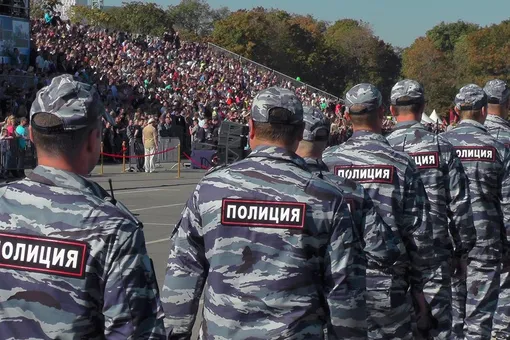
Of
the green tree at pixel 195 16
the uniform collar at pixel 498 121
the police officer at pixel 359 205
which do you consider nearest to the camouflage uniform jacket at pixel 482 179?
the uniform collar at pixel 498 121

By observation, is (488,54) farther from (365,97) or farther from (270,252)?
(270,252)

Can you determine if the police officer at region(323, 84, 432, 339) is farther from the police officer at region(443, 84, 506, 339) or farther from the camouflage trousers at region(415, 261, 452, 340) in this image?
the police officer at region(443, 84, 506, 339)

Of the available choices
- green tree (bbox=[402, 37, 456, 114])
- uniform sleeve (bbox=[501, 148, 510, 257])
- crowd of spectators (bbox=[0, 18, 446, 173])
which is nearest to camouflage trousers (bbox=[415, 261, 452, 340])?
uniform sleeve (bbox=[501, 148, 510, 257])

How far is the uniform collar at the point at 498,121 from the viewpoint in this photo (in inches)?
350

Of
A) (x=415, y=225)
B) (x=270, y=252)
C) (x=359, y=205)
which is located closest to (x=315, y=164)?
(x=359, y=205)

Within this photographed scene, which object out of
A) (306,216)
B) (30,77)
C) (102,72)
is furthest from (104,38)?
(306,216)

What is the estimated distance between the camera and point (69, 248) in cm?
307

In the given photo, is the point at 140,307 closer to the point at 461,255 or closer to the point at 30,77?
the point at 461,255

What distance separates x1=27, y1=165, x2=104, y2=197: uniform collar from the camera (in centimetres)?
313

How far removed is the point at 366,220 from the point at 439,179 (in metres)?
1.87

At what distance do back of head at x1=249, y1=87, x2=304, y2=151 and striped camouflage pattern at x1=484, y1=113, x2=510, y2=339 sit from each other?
4.36m

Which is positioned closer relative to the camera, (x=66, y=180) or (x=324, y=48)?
(x=66, y=180)

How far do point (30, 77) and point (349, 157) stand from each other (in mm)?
28072

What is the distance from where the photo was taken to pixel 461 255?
24.1ft
